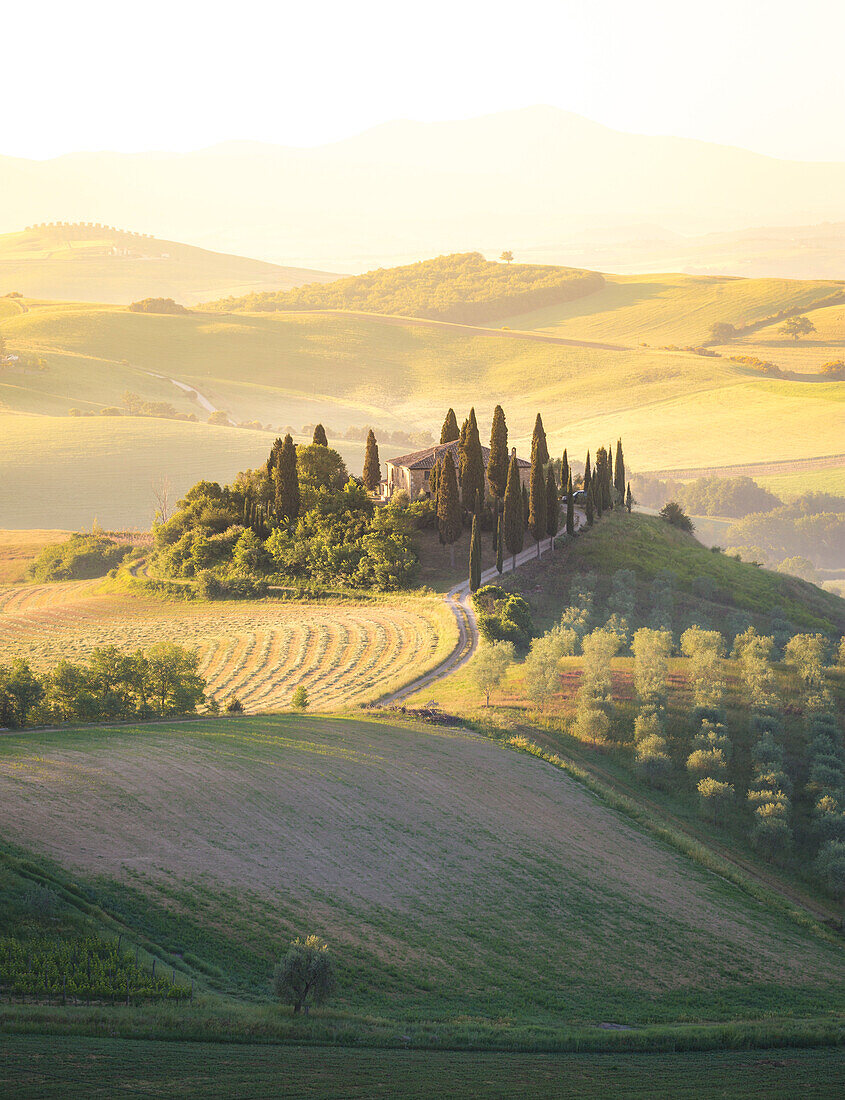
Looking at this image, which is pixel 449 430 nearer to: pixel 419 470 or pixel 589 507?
pixel 419 470

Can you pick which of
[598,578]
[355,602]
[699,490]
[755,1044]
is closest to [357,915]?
[755,1044]

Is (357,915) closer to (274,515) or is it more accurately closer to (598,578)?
(598,578)

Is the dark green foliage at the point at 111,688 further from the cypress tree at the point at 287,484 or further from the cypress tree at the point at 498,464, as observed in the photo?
the cypress tree at the point at 498,464

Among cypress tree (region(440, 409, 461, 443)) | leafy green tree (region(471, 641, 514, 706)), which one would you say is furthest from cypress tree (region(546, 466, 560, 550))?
leafy green tree (region(471, 641, 514, 706))

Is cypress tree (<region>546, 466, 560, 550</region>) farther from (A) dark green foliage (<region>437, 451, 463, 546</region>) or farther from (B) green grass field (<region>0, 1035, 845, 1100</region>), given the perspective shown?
(B) green grass field (<region>0, 1035, 845, 1100</region>)

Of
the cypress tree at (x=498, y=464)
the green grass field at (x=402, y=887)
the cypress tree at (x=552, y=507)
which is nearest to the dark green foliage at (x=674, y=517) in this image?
the cypress tree at (x=552, y=507)

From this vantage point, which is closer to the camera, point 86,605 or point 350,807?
point 350,807
